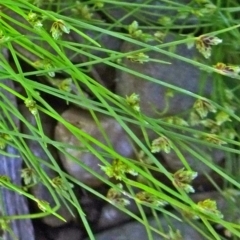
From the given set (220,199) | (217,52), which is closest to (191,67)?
(217,52)

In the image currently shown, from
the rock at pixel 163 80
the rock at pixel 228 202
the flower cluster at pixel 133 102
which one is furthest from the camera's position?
the rock at pixel 163 80

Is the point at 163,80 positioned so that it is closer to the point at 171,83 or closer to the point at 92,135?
the point at 171,83

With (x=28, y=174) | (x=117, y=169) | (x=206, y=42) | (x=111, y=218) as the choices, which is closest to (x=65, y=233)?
(x=111, y=218)

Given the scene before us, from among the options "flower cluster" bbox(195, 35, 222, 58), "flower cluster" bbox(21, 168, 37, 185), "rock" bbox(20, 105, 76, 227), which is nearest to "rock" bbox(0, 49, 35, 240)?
"rock" bbox(20, 105, 76, 227)

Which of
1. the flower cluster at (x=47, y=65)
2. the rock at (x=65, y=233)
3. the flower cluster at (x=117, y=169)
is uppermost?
the flower cluster at (x=47, y=65)

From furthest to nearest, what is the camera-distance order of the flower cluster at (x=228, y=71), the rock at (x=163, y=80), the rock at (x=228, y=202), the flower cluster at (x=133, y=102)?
the rock at (x=163, y=80) < the rock at (x=228, y=202) < the flower cluster at (x=133, y=102) < the flower cluster at (x=228, y=71)

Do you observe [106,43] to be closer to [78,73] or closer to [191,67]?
[191,67]

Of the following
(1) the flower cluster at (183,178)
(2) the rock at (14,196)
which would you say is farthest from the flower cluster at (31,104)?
(2) the rock at (14,196)

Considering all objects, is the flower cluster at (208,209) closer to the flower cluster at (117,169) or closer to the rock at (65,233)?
the flower cluster at (117,169)
